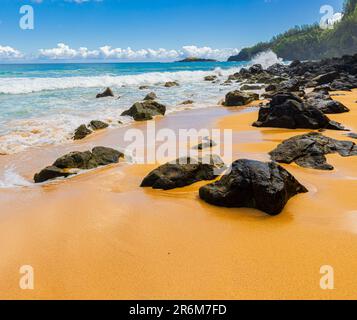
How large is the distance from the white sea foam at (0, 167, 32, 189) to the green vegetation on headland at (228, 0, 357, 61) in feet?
359

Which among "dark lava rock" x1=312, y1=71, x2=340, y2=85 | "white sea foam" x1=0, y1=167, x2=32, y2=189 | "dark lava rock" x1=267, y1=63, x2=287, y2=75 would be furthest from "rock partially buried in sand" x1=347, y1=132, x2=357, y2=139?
"dark lava rock" x1=267, y1=63, x2=287, y2=75

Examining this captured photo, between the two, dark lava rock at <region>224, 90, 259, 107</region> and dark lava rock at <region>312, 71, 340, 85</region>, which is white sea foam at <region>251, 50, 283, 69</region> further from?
dark lava rock at <region>224, 90, 259, 107</region>

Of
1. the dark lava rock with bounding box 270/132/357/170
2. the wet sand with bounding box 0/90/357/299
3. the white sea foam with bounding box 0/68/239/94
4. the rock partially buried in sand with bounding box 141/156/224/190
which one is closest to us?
the wet sand with bounding box 0/90/357/299

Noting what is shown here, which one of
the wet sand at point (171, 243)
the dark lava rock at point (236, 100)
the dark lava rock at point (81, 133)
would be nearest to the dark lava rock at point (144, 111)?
the dark lava rock at point (81, 133)

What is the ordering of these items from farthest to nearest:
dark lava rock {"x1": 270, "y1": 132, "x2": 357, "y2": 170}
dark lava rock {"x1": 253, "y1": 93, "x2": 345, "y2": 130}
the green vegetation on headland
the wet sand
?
the green vegetation on headland < dark lava rock {"x1": 253, "y1": 93, "x2": 345, "y2": 130} < dark lava rock {"x1": 270, "y1": 132, "x2": 357, "y2": 170} < the wet sand

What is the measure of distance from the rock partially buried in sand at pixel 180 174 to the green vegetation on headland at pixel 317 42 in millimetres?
108524

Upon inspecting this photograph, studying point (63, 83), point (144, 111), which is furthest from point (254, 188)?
point (63, 83)

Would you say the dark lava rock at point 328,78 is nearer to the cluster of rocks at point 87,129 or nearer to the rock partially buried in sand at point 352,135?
the rock partially buried in sand at point 352,135

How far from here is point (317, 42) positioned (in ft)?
443

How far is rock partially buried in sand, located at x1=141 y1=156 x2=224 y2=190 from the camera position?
16.8 feet

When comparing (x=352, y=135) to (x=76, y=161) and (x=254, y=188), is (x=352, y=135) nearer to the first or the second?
(x=254, y=188)

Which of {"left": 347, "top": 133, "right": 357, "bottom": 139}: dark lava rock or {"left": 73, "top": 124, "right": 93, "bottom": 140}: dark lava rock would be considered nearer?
{"left": 347, "top": 133, "right": 357, "bottom": 139}: dark lava rock

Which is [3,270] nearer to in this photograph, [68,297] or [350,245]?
[68,297]

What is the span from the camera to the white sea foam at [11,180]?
19.0ft
